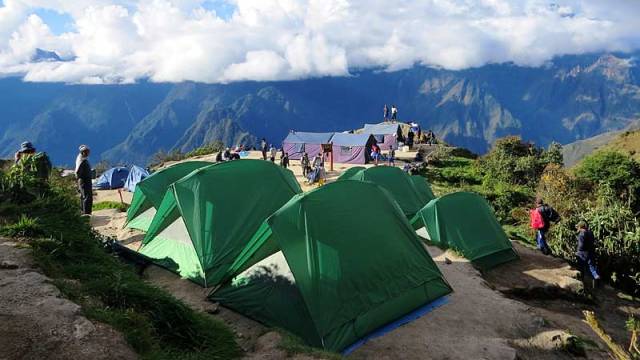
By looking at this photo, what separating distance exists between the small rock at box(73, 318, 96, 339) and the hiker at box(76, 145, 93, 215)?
366 inches

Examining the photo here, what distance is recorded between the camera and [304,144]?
132 ft

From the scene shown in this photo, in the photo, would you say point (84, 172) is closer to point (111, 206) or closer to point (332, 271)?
point (111, 206)

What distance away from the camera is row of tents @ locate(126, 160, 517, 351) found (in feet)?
28.2

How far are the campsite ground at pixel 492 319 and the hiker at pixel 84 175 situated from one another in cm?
160

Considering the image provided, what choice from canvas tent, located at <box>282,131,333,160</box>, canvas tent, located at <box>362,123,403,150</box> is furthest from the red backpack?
canvas tent, located at <box>362,123,403,150</box>

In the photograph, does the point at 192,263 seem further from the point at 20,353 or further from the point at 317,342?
the point at 20,353

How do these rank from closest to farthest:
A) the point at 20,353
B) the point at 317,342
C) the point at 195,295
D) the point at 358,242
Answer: the point at 20,353 < the point at 317,342 < the point at 358,242 < the point at 195,295

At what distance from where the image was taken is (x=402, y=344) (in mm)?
8352

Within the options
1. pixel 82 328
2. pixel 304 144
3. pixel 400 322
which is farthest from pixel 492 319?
pixel 304 144

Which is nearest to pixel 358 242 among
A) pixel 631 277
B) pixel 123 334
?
pixel 123 334

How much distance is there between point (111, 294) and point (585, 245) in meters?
12.9

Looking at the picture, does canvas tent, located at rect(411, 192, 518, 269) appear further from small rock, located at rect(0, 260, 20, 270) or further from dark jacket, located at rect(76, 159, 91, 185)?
small rock, located at rect(0, 260, 20, 270)

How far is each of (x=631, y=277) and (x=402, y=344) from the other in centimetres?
969

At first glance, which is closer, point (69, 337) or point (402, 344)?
point (69, 337)
